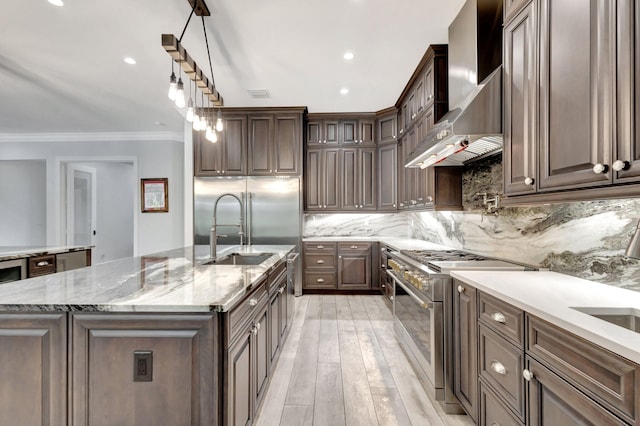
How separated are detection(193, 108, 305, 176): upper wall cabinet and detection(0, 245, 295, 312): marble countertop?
2830mm

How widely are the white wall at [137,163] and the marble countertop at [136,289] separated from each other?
411 centimetres

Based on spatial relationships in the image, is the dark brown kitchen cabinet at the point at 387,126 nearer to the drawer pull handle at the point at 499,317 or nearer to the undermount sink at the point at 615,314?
the drawer pull handle at the point at 499,317

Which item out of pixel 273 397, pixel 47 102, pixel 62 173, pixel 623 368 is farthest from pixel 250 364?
pixel 62 173

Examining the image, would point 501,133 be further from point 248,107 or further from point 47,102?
point 47,102

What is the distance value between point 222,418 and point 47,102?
5.20 metres

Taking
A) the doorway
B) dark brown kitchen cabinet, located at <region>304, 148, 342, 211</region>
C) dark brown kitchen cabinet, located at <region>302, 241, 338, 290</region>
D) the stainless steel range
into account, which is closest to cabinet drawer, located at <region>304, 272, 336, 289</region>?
dark brown kitchen cabinet, located at <region>302, 241, 338, 290</region>

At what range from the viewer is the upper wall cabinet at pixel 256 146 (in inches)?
182

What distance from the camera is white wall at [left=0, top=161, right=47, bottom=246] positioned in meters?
6.51

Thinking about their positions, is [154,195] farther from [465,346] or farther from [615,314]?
[615,314]

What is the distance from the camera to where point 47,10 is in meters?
2.36

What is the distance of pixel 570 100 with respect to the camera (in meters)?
1.26

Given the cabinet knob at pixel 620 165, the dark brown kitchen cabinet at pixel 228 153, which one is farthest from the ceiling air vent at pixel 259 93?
the cabinet knob at pixel 620 165

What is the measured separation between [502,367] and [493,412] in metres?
0.29

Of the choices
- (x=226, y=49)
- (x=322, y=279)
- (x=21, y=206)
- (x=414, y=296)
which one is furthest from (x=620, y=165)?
(x=21, y=206)
